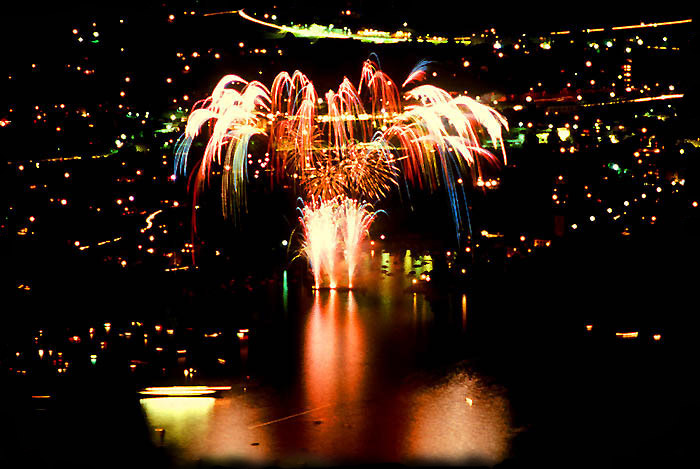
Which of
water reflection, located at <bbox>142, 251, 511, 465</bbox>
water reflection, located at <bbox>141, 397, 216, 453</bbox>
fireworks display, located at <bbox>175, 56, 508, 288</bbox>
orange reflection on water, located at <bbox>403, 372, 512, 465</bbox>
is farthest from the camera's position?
fireworks display, located at <bbox>175, 56, 508, 288</bbox>

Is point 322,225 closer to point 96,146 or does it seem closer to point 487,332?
point 96,146

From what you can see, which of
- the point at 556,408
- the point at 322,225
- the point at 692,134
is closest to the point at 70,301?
the point at 322,225

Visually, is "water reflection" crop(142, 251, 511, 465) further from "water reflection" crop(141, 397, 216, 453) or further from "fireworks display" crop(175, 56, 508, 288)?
"fireworks display" crop(175, 56, 508, 288)

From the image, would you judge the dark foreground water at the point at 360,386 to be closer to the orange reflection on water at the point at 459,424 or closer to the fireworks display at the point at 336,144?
the orange reflection on water at the point at 459,424

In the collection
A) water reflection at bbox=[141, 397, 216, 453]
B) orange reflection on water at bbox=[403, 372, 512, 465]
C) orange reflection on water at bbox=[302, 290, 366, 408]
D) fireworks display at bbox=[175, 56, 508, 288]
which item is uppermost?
fireworks display at bbox=[175, 56, 508, 288]

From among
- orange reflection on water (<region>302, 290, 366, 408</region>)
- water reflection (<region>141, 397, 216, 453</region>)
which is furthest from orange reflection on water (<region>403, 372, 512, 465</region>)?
water reflection (<region>141, 397, 216, 453</region>)

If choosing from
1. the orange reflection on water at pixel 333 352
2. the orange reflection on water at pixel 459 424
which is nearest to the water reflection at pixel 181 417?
the orange reflection on water at pixel 333 352
